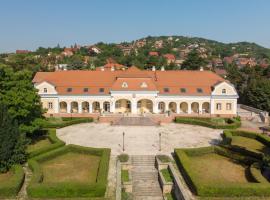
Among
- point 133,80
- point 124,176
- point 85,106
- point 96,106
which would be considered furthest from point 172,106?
point 124,176

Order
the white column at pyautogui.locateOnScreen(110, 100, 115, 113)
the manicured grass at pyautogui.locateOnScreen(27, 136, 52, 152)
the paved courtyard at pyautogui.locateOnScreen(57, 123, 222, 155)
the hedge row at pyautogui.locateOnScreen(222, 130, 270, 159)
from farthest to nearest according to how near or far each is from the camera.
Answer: the white column at pyautogui.locateOnScreen(110, 100, 115, 113), the paved courtyard at pyautogui.locateOnScreen(57, 123, 222, 155), the manicured grass at pyautogui.locateOnScreen(27, 136, 52, 152), the hedge row at pyautogui.locateOnScreen(222, 130, 270, 159)

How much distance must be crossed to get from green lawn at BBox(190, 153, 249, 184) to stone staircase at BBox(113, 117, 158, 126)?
16537 mm

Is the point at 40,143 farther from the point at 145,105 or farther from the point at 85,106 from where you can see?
the point at 145,105

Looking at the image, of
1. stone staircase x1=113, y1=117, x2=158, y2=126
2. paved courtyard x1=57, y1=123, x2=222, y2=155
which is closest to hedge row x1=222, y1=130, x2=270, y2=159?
paved courtyard x1=57, y1=123, x2=222, y2=155

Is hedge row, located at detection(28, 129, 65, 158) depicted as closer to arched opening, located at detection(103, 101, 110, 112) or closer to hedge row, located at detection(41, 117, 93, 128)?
hedge row, located at detection(41, 117, 93, 128)

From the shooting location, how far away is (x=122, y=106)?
177 ft

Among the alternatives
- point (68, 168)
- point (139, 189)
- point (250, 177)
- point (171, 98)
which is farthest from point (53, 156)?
point (171, 98)

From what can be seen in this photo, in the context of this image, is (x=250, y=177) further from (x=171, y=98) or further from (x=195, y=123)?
(x=171, y=98)

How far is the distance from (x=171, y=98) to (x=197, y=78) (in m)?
7.08

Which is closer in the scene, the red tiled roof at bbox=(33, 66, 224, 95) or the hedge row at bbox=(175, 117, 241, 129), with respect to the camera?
the hedge row at bbox=(175, 117, 241, 129)

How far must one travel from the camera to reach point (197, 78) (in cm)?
5566

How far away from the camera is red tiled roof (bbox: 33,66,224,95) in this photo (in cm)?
5300

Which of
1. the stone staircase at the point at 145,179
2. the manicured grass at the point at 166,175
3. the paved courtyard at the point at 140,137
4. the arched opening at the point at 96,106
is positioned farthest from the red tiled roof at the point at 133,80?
the manicured grass at the point at 166,175

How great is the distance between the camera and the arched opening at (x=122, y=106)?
53719 millimetres
